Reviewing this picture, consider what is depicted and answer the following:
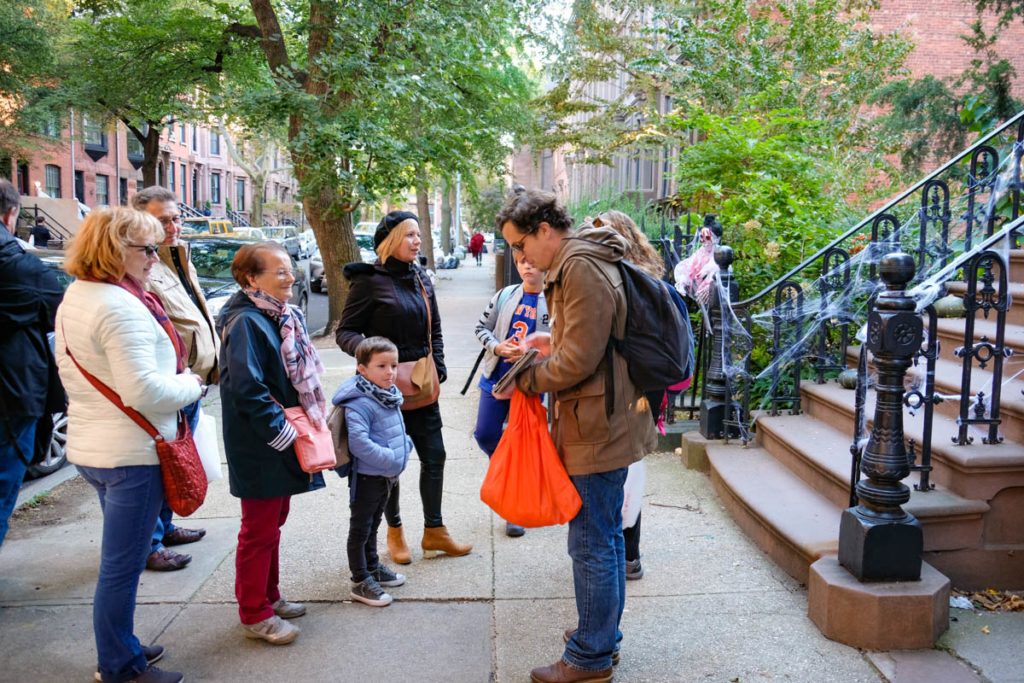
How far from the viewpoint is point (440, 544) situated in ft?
14.6

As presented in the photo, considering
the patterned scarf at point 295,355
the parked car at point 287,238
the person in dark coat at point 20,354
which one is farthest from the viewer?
the parked car at point 287,238

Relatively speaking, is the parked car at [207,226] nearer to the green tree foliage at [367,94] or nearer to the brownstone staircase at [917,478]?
the green tree foliage at [367,94]

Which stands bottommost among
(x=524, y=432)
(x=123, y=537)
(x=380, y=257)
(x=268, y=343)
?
(x=123, y=537)

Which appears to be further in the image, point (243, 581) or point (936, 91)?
point (936, 91)

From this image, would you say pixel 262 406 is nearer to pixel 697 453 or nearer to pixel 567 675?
pixel 567 675

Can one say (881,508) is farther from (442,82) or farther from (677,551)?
(442,82)

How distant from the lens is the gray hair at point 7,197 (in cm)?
382

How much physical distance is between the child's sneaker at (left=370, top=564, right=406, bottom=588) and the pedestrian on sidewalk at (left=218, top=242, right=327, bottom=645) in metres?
0.58

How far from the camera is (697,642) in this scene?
3.49 meters

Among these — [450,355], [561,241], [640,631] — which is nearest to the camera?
[561,241]

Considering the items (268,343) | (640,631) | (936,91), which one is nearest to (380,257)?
(268,343)

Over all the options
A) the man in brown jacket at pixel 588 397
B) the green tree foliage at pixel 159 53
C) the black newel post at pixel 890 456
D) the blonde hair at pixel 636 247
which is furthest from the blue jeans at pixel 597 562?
the green tree foliage at pixel 159 53

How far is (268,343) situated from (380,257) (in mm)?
1066

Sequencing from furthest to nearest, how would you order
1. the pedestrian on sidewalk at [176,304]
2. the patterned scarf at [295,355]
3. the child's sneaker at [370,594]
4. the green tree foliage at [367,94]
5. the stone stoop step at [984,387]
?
the green tree foliage at [367,94], the pedestrian on sidewalk at [176,304], the stone stoop step at [984,387], the child's sneaker at [370,594], the patterned scarf at [295,355]
